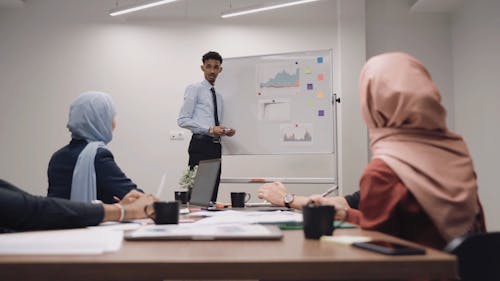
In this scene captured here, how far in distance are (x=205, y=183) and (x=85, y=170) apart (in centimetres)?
60

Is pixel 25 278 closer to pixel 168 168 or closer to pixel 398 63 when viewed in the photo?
pixel 398 63

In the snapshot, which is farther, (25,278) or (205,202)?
(205,202)

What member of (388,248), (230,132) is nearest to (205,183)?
(388,248)

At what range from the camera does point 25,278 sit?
0.74 metres

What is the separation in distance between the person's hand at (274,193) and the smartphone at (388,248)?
1090mm

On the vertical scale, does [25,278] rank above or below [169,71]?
below

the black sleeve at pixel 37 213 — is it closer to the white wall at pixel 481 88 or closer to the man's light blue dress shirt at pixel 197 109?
the man's light blue dress shirt at pixel 197 109

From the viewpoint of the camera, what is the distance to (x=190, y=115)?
15.1 ft

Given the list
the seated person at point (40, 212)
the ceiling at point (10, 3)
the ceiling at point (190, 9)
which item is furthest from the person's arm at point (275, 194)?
the ceiling at point (10, 3)

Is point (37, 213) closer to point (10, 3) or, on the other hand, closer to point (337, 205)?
point (337, 205)

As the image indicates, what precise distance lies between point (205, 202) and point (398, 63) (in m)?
1.25

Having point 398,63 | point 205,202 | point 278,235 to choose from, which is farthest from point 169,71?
point 278,235

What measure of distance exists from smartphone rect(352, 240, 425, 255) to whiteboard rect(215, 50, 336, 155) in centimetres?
372

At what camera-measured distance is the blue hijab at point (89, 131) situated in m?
2.07
